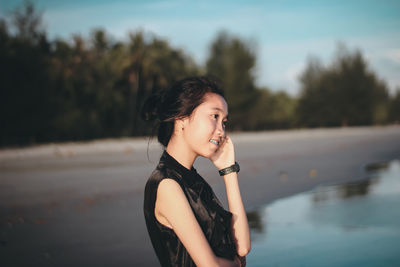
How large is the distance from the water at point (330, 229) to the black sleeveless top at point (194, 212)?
2347 millimetres

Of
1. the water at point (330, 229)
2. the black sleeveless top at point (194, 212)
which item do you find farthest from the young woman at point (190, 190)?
the water at point (330, 229)

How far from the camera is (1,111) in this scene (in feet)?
67.5

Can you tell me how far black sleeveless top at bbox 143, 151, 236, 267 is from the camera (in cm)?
185

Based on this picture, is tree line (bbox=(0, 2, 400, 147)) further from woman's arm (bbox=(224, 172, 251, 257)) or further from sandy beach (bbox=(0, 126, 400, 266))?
woman's arm (bbox=(224, 172, 251, 257))

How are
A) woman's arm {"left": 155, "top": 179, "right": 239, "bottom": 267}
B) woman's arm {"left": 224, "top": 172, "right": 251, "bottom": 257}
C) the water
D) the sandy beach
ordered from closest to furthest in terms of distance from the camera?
woman's arm {"left": 155, "top": 179, "right": 239, "bottom": 267}, woman's arm {"left": 224, "top": 172, "right": 251, "bottom": 257}, the water, the sandy beach

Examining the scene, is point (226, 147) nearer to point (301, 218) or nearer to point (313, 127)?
point (301, 218)

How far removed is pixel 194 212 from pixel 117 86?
30.3 meters

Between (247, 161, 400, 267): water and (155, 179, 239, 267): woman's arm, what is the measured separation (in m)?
2.54

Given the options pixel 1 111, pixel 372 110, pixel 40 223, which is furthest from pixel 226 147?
pixel 372 110

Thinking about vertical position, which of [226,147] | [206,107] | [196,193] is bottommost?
[196,193]

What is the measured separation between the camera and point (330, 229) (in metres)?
5.37

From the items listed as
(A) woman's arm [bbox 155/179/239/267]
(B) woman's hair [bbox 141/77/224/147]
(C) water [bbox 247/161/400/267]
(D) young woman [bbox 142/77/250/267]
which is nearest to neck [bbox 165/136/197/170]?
(D) young woman [bbox 142/77/250/267]

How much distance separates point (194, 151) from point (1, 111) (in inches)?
831

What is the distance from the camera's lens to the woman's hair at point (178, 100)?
6.43ft
